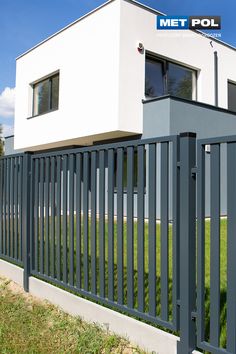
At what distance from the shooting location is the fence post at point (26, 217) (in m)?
5.09

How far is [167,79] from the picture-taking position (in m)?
13.2

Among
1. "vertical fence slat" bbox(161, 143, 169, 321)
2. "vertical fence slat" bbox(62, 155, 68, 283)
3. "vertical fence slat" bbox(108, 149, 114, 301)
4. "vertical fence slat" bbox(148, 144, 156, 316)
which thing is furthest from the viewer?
"vertical fence slat" bbox(62, 155, 68, 283)

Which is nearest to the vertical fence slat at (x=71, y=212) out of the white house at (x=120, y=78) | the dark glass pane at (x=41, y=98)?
the white house at (x=120, y=78)

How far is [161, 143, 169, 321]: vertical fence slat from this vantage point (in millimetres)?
3125

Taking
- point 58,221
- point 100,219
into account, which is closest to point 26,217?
point 58,221

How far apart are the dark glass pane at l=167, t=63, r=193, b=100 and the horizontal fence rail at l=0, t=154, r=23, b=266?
348 inches

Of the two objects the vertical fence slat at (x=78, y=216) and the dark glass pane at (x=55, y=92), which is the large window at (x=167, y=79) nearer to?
the dark glass pane at (x=55, y=92)

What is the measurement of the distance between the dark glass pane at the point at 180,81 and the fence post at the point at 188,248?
10794mm

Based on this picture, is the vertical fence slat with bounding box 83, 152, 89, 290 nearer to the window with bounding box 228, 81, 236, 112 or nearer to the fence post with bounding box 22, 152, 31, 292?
the fence post with bounding box 22, 152, 31, 292

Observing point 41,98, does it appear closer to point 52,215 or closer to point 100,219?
point 52,215

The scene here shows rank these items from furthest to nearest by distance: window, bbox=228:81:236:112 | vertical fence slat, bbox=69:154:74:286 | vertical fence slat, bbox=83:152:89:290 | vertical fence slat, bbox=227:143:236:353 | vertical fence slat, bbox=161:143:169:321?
window, bbox=228:81:236:112
vertical fence slat, bbox=69:154:74:286
vertical fence slat, bbox=83:152:89:290
vertical fence slat, bbox=161:143:169:321
vertical fence slat, bbox=227:143:236:353

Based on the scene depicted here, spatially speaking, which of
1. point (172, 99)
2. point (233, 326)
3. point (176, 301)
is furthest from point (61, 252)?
point (172, 99)

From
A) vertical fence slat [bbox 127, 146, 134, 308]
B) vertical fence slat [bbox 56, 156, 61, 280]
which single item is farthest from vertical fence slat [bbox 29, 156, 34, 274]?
vertical fence slat [bbox 127, 146, 134, 308]

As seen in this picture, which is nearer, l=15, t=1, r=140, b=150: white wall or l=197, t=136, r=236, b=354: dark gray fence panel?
l=197, t=136, r=236, b=354: dark gray fence panel
